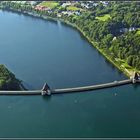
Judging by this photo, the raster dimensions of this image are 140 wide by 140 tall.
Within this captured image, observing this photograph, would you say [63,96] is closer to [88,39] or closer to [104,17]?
[88,39]

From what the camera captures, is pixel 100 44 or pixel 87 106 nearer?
pixel 87 106

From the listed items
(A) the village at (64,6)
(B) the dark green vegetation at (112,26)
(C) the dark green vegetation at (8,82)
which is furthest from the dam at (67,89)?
(A) the village at (64,6)

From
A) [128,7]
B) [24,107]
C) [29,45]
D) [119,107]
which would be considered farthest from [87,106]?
[128,7]

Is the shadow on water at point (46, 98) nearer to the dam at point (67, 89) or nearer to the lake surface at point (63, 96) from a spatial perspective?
the lake surface at point (63, 96)

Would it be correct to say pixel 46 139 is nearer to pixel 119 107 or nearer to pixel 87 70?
pixel 119 107

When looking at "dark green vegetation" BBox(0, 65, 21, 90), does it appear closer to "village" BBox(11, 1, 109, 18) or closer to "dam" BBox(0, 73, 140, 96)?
"dam" BBox(0, 73, 140, 96)
